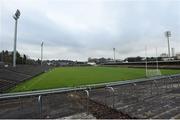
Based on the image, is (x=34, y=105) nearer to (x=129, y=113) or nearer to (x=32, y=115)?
(x=32, y=115)

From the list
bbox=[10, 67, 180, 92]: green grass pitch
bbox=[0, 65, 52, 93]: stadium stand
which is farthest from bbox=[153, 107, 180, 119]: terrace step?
bbox=[0, 65, 52, 93]: stadium stand

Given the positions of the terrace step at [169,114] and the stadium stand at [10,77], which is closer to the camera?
the terrace step at [169,114]

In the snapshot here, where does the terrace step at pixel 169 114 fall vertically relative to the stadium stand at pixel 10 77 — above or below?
below

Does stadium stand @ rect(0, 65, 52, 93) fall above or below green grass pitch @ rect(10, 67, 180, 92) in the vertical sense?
above

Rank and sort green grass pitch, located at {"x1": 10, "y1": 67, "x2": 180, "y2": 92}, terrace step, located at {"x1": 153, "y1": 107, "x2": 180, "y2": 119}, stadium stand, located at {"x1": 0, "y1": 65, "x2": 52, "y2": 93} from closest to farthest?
terrace step, located at {"x1": 153, "y1": 107, "x2": 180, "y2": 119}, stadium stand, located at {"x1": 0, "y1": 65, "x2": 52, "y2": 93}, green grass pitch, located at {"x1": 10, "y1": 67, "x2": 180, "y2": 92}

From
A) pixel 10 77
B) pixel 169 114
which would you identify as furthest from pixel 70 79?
pixel 169 114

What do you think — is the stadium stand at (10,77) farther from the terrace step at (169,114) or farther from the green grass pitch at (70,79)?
the terrace step at (169,114)

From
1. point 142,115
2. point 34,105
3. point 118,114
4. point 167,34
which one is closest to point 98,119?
point 118,114

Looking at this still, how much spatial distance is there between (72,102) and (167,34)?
2662 inches

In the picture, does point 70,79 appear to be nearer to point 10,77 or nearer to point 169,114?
point 10,77

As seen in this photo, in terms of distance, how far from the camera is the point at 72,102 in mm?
A: 9891

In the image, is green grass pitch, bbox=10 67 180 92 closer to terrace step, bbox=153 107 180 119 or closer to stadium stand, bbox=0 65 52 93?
stadium stand, bbox=0 65 52 93

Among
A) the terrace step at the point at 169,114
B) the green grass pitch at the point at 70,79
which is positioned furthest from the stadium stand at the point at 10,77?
the terrace step at the point at 169,114

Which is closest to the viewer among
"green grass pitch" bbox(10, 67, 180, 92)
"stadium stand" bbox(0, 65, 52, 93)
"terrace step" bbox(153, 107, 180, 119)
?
"terrace step" bbox(153, 107, 180, 119)
